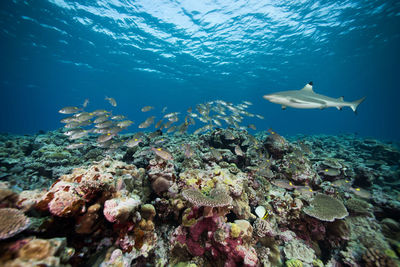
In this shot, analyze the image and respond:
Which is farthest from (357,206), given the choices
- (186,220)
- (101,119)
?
(101,119)

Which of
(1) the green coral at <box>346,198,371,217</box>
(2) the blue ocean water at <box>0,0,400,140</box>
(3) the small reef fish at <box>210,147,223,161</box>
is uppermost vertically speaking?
(2) the blue ocean water at <box>0,0,400,140</box>

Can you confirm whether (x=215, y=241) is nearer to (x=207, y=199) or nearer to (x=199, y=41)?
(x=207, y=199)

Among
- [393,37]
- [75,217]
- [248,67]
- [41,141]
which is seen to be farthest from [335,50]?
[41,141]

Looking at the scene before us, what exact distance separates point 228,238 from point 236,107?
846cm

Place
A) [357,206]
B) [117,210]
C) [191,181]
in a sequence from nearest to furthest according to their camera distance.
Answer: [117,210], [191,181], [357,206]

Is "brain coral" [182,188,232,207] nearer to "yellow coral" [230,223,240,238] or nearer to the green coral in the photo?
"yellow coral" [230,223,240,238]

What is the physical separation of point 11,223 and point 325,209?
19.5 feet

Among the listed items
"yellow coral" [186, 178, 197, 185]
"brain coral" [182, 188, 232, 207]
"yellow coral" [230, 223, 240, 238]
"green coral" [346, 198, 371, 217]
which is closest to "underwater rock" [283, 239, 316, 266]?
"yellow coral" [230, 223, 240, 238]

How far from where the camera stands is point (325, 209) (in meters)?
3.93

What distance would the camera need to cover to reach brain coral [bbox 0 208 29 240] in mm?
1562

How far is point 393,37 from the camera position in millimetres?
23047

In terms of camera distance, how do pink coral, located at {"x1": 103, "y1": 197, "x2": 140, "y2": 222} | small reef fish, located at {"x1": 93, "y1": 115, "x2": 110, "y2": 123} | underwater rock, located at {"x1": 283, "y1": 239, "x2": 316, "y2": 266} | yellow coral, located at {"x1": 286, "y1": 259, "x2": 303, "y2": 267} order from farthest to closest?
small reef fish, located at {"x1": 93, "y1": 115, "x2": 110, "y2": 123}, underwater rock, located at {"x1": 283, "y1": 239, "x2": 316, "y2": 266}, yellow coral, located at {"x1": 286, "y1": 259, "x2": 303, "y2": 267}, pink coral, located at {"x1": 103, "y1": 197, "x2": 140, "y2": 222}

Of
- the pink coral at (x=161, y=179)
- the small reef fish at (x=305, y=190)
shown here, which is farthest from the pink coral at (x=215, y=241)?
the small reef fish at (x=305, y=190)

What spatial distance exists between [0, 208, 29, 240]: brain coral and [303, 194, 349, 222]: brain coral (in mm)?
5271
